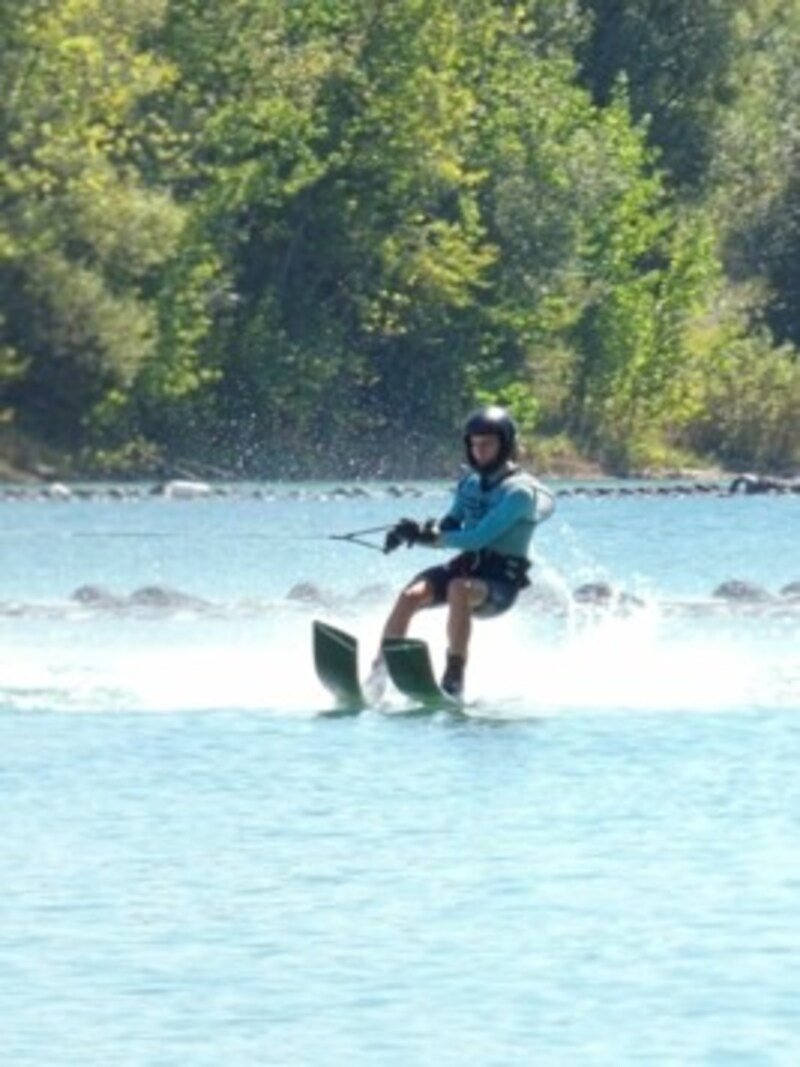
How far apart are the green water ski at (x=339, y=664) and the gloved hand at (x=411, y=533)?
1095 mm

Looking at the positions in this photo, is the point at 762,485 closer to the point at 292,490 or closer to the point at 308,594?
the point at 292,490

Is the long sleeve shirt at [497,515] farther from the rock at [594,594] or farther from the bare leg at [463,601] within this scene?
the rock at [594,594]

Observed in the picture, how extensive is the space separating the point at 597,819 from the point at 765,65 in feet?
216

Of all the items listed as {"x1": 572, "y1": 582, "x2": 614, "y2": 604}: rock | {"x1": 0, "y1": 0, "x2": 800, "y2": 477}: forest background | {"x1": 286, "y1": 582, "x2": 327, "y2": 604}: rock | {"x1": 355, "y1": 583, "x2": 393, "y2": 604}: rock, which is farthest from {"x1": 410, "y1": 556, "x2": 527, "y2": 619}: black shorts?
{"x1": 0, "y1": 0, "x2": 800, "y2": 477}: forest background

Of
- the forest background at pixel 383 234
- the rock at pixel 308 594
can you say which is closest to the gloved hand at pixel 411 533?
the rock at pixel 308 594

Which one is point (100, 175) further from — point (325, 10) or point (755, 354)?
point (755, 354)

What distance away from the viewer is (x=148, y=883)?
18.9 m

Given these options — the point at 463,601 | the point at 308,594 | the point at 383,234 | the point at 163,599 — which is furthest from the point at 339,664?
the point at 383,234

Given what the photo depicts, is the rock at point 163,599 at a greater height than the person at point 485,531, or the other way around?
the person at point 485,531

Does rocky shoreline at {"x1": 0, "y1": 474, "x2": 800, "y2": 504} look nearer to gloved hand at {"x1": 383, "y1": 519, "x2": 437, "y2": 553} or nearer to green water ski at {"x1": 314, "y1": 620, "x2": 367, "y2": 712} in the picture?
green water ski at {"x1": 314, "y1": 620, "x2": 367, "y2": 712}

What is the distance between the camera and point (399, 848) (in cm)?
1992

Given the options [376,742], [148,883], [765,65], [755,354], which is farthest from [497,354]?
[148,883]

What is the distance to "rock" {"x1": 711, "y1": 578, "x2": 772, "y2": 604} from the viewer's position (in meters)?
36.8

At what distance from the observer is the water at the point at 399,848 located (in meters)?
15.8
